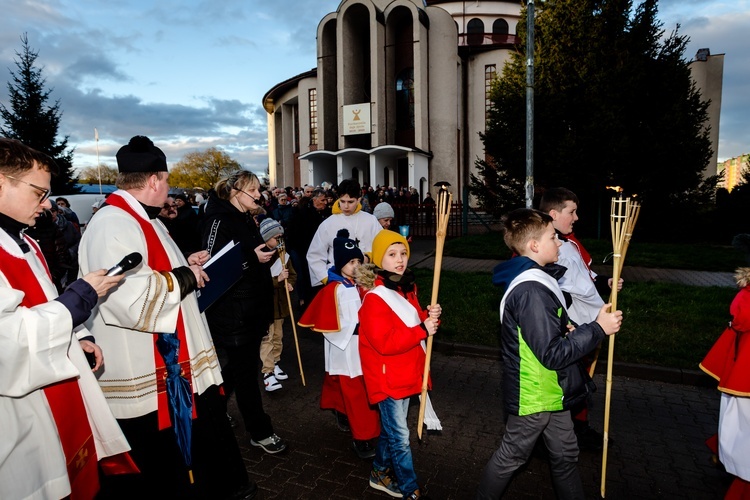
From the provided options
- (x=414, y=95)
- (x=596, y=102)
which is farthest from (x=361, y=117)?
(x=596, y=102)

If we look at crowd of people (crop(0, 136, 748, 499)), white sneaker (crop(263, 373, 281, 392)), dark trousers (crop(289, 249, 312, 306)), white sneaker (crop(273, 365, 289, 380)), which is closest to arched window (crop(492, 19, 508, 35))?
dark trousers (crop(289, 249, 312, 306))

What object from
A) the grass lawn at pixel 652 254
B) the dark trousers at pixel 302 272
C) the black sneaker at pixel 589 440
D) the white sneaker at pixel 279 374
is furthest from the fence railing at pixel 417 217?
the black sneaker at pixel 589 440

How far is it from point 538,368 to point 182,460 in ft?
7.08

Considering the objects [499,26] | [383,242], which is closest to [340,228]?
[383,242]

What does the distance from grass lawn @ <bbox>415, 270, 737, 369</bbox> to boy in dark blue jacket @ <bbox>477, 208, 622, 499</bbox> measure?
3687mm

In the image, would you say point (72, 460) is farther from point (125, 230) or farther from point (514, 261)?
point (514, 261)

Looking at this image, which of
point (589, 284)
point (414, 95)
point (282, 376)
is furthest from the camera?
point (414, 95)

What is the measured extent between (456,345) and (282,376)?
2455 millimetres

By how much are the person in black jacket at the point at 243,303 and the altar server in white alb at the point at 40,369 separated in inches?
55.6

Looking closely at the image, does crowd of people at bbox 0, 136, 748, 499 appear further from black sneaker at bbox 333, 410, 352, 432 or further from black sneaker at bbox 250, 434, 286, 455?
black sneaker at bbox 333, 410, 352, 432

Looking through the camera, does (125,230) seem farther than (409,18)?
No

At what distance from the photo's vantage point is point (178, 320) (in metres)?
2.74

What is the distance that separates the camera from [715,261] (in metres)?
12.5

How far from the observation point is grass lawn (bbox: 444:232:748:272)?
40.5 ft
